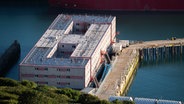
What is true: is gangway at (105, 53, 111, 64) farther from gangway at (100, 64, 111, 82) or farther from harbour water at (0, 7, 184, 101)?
harbour water at (0, 7, 184, 101)

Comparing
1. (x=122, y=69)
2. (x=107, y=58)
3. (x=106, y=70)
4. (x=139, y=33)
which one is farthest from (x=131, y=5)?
(x=106, y=70)

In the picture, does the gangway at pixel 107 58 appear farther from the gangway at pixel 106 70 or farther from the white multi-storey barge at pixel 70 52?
the gangway at pixel 106 70

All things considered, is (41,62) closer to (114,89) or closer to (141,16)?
(114,89)

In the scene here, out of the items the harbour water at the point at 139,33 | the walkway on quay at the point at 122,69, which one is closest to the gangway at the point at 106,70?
the walkway on quay at the point at 122,69

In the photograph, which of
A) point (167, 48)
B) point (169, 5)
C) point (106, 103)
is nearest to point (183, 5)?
point (169, 5)

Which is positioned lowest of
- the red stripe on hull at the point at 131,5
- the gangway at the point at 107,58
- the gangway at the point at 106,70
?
the gangway at the point at 106,70
